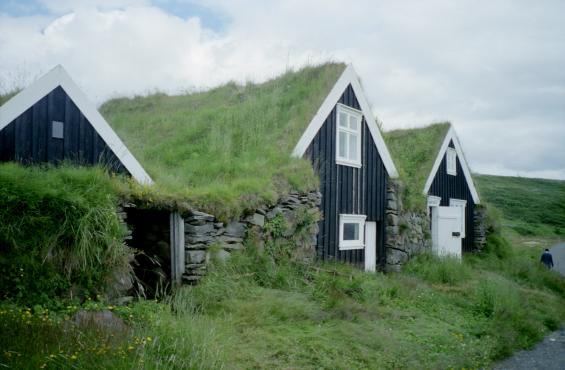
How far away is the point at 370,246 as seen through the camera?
49.6ft

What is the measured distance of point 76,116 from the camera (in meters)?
9.36

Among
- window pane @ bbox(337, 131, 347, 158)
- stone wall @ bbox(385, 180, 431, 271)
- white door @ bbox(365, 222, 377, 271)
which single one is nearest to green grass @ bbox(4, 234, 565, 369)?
white door @ bbox(365, 222, 377, 271)

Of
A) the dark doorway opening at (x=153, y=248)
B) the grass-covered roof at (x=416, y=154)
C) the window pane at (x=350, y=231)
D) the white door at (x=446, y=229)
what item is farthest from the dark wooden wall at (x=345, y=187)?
the dark doorway opening at (x=153, y=248)

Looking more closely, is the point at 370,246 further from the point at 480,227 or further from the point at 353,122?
the point at 480,227

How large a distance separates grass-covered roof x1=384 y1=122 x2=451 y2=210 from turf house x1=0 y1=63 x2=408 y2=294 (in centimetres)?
157

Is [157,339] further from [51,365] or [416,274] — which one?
[416,274]

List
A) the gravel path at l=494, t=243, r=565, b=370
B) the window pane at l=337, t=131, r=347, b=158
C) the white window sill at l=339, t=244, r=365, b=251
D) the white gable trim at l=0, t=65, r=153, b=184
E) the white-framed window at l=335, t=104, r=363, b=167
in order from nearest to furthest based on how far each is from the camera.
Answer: the gravel path at l=494, t=243, r=565, b=370 < the white gable trim at l=0, t=65, r=153, b=184 < the white window sill at l=339, t=244, r=365, b=251 < the white-framed window at l=335, t=104, r=363, b=167 < the window pane at l=337, t=131, r=347, b=158

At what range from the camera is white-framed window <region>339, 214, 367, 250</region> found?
1365 centimetres

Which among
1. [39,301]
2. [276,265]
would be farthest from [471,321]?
[39,301]

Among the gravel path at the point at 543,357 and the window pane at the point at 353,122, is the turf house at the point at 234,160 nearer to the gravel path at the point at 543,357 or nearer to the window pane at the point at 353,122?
the window pane at the point at 353,122

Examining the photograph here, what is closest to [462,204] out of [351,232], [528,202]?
[351,232]

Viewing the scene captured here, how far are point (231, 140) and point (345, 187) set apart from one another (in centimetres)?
343

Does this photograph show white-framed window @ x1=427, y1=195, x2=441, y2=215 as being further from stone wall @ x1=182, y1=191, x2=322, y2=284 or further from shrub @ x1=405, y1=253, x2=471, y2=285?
stone wall @ x1=182, y1=191, x2=322, y2=284

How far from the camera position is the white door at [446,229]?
59.8 feet
